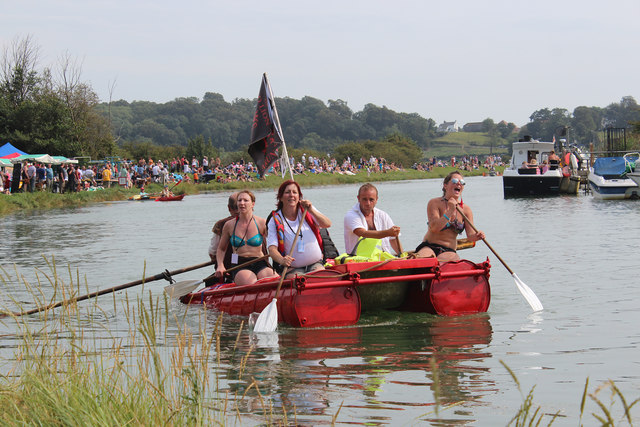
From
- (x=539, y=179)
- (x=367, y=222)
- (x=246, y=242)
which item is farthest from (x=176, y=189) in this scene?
(x=367, y=222)

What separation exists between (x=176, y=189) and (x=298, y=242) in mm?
40705

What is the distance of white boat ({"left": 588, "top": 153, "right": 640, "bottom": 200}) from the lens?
3506 centimetres

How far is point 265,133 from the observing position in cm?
1234

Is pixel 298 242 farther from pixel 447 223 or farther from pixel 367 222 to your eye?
pixel 447 223

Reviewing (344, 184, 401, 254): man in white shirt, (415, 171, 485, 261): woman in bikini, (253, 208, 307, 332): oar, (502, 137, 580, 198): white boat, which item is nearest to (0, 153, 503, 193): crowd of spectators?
(502, 137, 580, 198): white boat

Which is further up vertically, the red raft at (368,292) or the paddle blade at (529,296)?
the red raft at (368,292)

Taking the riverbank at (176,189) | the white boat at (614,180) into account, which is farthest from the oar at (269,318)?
the white boat at (614,180)

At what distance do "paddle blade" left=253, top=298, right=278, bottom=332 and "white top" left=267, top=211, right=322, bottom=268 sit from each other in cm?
94

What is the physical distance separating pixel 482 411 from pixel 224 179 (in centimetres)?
4980

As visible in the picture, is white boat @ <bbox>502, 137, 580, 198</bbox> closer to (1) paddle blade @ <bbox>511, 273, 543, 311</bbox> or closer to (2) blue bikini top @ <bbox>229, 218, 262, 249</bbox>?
(1) paddle blade @ <bbox>511, 273, 543, 311</bbox>

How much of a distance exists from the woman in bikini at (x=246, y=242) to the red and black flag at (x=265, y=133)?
147 centimetres

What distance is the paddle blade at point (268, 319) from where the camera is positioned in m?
9.26

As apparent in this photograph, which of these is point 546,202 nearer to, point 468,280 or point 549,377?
point 468,280

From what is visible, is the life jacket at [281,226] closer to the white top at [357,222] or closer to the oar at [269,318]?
the white top at [357,222]
